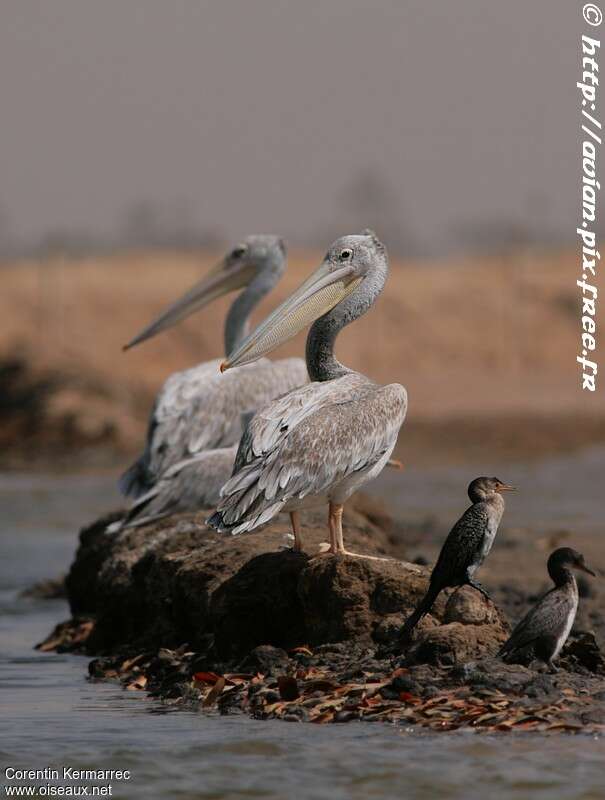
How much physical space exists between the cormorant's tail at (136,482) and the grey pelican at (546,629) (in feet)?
11.7

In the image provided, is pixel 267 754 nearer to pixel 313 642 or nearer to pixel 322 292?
pixel 313 642

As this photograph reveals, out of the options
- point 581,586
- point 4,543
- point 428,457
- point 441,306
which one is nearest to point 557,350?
point 441,306

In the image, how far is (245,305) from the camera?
11.8m

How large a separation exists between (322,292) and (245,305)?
9.75 feet

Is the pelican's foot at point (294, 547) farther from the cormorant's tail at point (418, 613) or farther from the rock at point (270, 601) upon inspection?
the cormorant's tail at point (418, 613)

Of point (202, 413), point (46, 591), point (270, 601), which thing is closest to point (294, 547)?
point (270, 601)

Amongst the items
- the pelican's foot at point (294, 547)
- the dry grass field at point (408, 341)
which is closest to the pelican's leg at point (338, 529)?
the pelican's foot at point (294, 547)

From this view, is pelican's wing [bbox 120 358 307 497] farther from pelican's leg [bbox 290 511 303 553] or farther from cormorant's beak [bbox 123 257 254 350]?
pelican's leg [bbox 290 511 303 553]

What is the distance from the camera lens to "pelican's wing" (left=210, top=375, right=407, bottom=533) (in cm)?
765

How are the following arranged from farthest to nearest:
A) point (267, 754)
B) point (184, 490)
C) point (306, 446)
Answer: point (184, 490)
point (306, 446)
point (267, 754)

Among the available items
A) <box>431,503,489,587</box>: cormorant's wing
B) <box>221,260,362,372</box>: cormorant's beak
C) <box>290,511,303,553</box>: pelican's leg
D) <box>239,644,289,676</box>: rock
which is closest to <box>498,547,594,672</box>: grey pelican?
<box>431,503,489,587</box>: cormorant's wing

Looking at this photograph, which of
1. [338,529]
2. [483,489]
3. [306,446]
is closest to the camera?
[483,489]

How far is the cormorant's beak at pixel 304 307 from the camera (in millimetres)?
8812

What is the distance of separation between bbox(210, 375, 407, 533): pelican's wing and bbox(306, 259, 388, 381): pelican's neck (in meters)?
0.25
